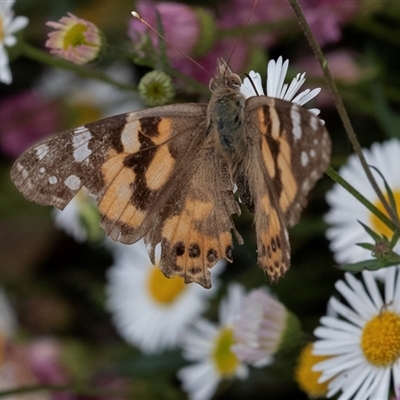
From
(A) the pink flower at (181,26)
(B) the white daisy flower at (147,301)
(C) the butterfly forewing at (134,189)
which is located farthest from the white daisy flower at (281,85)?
(B) the white daisy flower at (147,301)

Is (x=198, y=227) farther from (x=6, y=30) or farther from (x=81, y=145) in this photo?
(x=6, y=30)

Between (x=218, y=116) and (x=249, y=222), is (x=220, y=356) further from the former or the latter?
(x=218, y=116)

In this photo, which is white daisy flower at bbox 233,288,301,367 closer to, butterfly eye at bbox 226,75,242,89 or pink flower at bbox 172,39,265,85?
butterfly eye at bbox 226,75,242,89

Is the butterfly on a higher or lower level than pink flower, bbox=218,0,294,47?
lower

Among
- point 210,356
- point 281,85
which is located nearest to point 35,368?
point 210,356

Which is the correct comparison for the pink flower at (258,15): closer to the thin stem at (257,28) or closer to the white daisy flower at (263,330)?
the thin stem at (257,28)

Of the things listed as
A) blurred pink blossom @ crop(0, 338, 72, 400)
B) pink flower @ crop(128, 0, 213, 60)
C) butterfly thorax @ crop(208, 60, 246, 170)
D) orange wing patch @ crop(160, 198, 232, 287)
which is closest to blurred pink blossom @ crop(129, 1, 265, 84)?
pink flower @ crop(128, 0, 213, 60)

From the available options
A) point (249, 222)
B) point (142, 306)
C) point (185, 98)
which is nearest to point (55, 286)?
point (142, 306)
